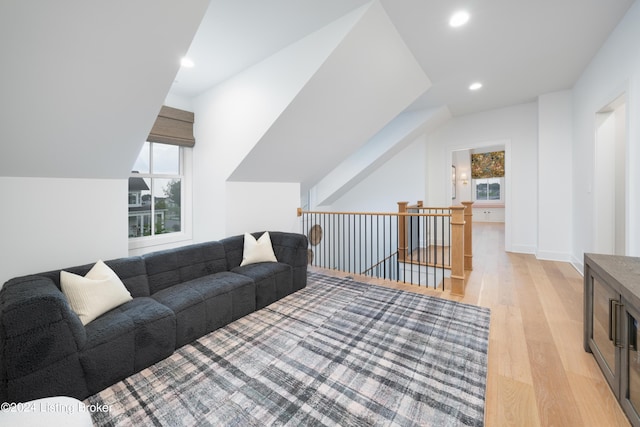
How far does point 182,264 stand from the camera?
2.53 m

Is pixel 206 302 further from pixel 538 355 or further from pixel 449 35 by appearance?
pixel 449 35

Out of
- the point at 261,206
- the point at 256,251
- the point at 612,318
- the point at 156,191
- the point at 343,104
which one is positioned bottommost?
the point at 612,318

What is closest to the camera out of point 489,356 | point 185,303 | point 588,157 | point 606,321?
point 606,321

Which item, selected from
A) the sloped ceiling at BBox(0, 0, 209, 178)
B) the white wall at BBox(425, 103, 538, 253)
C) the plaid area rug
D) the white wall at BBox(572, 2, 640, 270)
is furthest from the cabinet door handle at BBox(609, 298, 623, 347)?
the white wall at BBox(425, 103, 538, 253)

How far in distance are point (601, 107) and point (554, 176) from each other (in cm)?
172

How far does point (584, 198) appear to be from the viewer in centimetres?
361

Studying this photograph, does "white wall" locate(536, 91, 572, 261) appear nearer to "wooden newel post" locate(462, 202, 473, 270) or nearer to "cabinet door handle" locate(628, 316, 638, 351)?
"wooden newel post" locate(462, 202, 473, 270)

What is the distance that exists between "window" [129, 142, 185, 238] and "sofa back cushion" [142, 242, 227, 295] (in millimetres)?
1041

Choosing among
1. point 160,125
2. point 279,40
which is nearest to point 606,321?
point 279,40

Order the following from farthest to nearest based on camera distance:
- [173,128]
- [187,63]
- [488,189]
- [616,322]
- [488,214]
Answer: [488,189] → [488,214] → [173,128] → [187,63] → [616,322]

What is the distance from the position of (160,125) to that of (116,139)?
1189mm

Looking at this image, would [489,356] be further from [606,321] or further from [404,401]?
[404,401]

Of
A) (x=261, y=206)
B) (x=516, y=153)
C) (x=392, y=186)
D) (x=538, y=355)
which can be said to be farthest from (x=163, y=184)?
(x=516, y=153)

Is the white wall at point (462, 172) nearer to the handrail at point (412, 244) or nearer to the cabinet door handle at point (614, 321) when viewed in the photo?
the handrail at point (412, 244)
